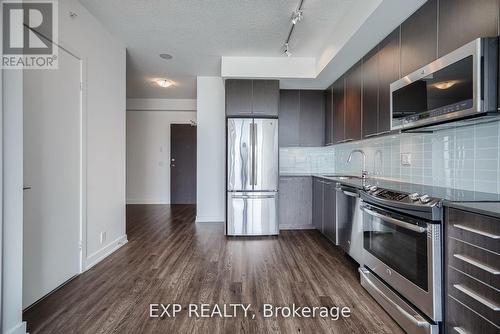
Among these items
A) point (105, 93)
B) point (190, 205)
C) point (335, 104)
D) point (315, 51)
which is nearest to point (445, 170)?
point (335, 104)

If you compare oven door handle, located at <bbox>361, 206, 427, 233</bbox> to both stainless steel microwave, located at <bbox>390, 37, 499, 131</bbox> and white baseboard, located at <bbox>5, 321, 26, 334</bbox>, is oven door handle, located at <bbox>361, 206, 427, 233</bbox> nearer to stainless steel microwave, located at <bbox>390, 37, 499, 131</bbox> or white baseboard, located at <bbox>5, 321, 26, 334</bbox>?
stainless steel microwave, located at <bbox>390, 37, 499, 131</bbox>

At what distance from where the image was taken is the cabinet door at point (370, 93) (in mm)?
2844

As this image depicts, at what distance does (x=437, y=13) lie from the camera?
191 cm

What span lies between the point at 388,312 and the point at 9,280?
255cm

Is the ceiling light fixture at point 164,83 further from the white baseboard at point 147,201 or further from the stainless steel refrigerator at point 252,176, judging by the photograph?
the white baseboard at point 147,201

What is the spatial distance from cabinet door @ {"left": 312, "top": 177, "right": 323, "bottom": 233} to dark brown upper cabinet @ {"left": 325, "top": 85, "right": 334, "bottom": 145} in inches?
29.9

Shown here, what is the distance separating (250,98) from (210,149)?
1.45 m

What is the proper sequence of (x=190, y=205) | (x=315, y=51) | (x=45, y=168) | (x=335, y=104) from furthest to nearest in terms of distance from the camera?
(x=190, y=205), (x=335, y=104), (x=315, y=51), (x=45, y=168)

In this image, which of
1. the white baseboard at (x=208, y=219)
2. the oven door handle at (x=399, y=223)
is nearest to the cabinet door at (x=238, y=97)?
the white baseboard at (x=208, y=219)

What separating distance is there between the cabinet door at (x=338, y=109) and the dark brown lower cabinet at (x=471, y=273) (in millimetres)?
2491

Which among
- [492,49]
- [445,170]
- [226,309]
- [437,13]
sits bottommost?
[226,309]

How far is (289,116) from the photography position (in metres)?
4.51

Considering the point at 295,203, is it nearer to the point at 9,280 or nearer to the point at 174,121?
the point at 9,280

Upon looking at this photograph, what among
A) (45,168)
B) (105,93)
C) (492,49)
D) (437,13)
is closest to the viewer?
(492,49)
